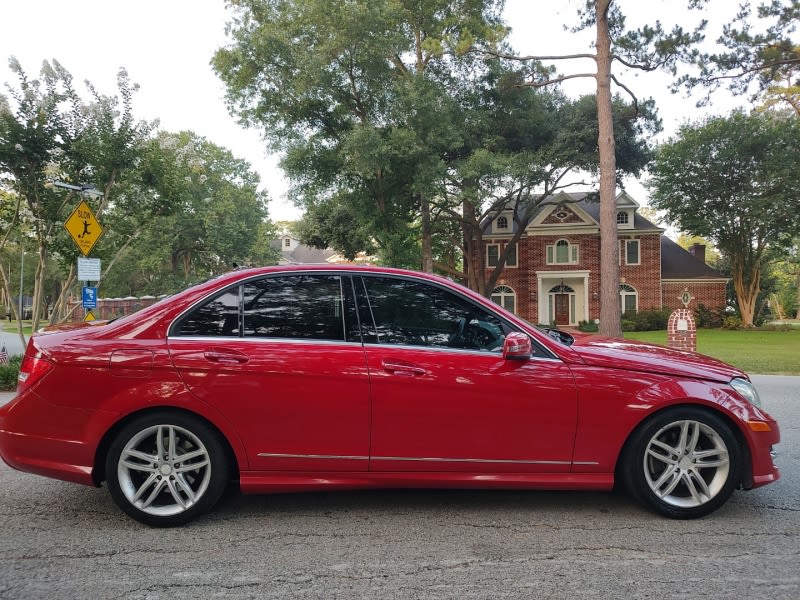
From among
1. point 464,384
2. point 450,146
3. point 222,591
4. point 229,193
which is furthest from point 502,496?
point 229,193

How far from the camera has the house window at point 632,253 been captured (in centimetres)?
3822

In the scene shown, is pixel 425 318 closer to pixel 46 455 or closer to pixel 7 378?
pixel 46 455

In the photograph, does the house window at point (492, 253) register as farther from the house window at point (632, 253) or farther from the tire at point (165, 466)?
the tire at point (165, 466)

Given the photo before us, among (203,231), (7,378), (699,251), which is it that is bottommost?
(7,378)

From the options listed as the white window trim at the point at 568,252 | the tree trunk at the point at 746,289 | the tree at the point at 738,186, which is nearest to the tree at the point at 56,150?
the tree at the point at 738,186

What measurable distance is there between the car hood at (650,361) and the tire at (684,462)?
244 mm

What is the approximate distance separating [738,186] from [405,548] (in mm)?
38234

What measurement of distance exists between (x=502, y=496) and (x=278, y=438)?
1.67 metres

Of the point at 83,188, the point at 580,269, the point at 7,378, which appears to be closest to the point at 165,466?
the point at 7,378

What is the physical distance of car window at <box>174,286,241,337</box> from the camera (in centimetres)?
356

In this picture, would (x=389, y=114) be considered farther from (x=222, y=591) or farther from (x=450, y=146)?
(x=222, y=591)

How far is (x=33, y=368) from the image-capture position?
137 inches

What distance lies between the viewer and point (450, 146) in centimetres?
2327

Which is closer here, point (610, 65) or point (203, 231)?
point (610, 65)
